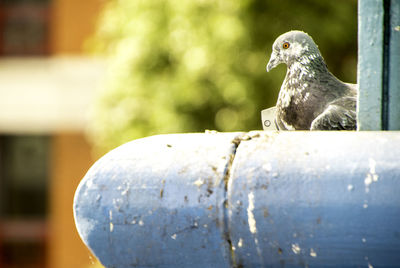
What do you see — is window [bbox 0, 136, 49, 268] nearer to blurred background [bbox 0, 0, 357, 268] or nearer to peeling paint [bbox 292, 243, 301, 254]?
blurred background [bbox 0, 0, 357, 268]

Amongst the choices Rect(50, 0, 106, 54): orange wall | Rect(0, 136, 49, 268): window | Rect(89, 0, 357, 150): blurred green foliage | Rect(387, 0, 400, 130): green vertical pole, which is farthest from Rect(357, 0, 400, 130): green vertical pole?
Rect(0, 136, 49, 268): window

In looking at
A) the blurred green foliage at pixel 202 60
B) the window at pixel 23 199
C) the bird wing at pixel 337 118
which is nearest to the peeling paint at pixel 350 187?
the bird wing at pixel 337 118

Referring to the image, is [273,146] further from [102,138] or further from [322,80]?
[102,138]

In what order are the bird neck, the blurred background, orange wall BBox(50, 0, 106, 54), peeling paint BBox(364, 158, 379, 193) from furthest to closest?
orange wall BBox(50, 0, 106, 54), the blurred background, the bird neck, peeling paint BBox(364, 158, 379, 193)

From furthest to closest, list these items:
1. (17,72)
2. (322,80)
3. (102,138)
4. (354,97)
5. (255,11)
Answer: (17,72) → (102,138) → (255,11) → (322,80) → (354,97)

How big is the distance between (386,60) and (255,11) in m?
3.96

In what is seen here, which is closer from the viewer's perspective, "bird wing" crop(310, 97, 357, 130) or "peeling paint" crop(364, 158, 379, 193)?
"peeling paint" crop(364, 158, 379, 193)

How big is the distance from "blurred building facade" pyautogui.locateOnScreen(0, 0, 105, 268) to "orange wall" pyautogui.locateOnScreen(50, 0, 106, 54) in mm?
12

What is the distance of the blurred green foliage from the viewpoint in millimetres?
5172

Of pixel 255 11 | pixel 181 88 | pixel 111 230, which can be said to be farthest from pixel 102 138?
pixel 111 230

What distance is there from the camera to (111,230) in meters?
1.27

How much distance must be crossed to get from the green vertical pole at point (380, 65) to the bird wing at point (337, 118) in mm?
166

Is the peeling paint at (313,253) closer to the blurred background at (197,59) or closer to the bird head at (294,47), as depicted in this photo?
the bird head at (294,47)

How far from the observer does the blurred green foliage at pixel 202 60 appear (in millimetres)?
5172
